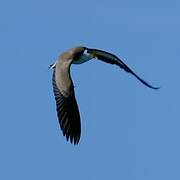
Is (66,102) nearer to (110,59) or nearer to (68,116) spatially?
(68,116)

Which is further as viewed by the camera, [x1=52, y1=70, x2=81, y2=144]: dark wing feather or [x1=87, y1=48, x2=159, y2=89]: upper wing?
[x1=87, y1=48, x2=159, y2=89]: upper wing

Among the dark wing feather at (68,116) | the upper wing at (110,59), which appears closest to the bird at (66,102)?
the dark wing feather at (68,116)

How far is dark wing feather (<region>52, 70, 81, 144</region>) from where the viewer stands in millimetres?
109438

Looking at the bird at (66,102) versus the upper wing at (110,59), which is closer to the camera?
the bird at (66,102)

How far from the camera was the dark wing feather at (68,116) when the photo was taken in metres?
109

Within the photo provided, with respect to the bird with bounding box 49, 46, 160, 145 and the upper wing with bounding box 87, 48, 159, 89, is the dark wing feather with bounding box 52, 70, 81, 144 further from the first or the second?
the upper wing with bounding box 87, 48, 159, 89

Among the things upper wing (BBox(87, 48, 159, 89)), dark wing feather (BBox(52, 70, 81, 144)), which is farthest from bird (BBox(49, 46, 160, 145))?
upper wing (BBox(87, 48, 159, 89))

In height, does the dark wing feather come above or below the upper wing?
below

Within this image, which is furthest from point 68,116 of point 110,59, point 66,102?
point 110,59

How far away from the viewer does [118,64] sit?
114 m

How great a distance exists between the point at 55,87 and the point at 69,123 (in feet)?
4.20

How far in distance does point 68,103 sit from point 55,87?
69cm

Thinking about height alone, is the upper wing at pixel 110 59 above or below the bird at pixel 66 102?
above

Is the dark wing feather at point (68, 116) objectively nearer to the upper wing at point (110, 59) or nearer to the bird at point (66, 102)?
the bird at point (66, 102)
